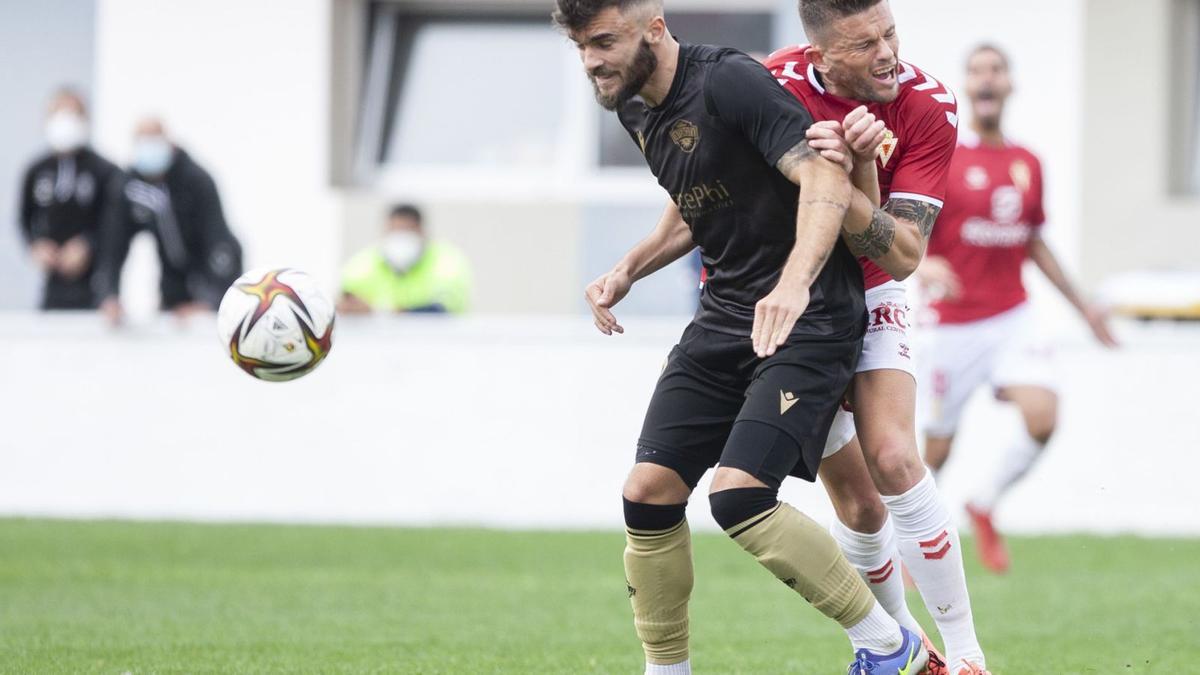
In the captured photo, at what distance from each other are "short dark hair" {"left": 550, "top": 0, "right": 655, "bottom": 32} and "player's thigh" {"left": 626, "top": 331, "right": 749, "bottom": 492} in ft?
3.34

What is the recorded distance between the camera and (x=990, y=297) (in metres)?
9.95

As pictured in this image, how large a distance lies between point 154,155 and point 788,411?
9429 mm

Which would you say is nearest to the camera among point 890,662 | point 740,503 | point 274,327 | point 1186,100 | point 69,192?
point 740,503

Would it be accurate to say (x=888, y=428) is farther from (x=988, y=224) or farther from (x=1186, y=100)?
(x=1186, y=100)

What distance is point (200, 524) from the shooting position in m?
12.3

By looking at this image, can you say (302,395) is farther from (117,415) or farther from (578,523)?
(578,523)

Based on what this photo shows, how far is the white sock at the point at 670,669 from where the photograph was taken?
17.8ft

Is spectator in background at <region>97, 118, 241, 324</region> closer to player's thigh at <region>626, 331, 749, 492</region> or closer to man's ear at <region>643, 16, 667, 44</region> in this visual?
player's thigh at <region>626, 331, 749, 492</region>

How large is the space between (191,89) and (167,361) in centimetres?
556

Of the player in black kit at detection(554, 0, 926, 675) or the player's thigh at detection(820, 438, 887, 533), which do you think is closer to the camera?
the player in black kit at detection(554, 0, 926, 675)

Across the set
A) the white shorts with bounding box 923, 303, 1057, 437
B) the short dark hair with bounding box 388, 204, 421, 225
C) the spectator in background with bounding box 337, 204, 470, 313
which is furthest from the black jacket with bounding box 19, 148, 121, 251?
the white shorts with bounding box 923, 303, 1057, 437

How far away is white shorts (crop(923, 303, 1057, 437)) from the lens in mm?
9953

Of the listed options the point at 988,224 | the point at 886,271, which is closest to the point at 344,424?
the point at 988,224

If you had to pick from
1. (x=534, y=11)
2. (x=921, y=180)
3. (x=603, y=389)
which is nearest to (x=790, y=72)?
(x=921, y=180)
